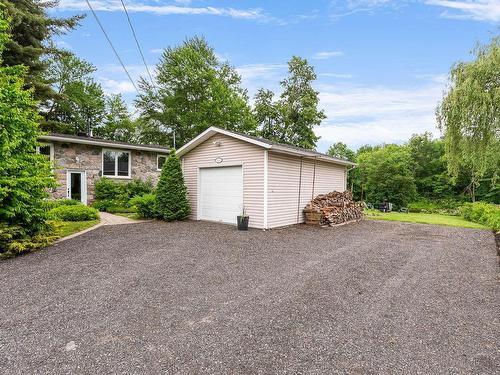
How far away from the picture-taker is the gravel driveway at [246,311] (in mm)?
2432

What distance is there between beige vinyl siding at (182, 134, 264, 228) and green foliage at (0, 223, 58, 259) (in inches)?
211

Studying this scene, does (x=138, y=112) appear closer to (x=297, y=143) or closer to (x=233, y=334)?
(x=297, y=143)

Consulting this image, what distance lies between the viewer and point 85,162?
13.9 m

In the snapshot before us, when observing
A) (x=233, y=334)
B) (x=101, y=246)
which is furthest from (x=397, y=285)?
(x=101, y=246)

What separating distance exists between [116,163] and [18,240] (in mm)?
9691

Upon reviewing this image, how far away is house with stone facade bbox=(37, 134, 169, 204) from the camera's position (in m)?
13.1

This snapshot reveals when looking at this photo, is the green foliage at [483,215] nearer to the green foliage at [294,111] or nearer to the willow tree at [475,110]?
the willow tree at [475,110]

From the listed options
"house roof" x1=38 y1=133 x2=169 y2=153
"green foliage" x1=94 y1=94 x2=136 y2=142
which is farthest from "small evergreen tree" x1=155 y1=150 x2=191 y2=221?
"green foliage" x1=94 y1=94 x2=136 y2=142

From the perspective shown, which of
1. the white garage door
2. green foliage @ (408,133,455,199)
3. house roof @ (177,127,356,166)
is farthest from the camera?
green foliage @ (408,133,455,199)

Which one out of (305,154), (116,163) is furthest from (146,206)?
(305,154)

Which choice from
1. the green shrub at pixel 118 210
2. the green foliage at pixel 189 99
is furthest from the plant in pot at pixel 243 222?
the green foliage at pixel 189 99

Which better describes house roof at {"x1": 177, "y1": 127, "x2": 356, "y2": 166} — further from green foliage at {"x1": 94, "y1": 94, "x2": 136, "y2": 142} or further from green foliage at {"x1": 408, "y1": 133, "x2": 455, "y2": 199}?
green foliage at {"x1": 94, "y1": 94, "x2": 136, "y2": 142}

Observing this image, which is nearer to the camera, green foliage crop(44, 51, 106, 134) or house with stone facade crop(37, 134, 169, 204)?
house with stone facade crop(37, 134, 169, 204)

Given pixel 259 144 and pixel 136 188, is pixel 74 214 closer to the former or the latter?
pixel 136 188
